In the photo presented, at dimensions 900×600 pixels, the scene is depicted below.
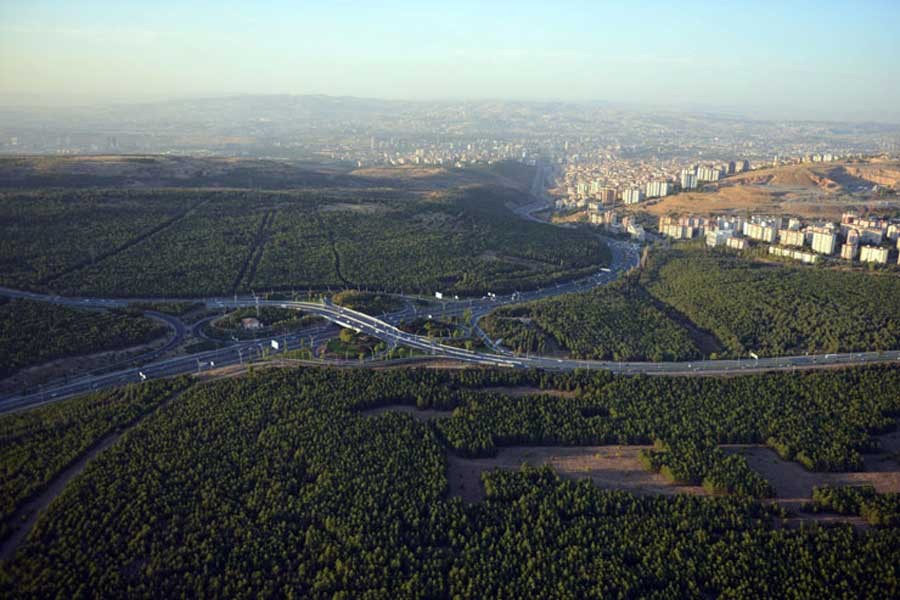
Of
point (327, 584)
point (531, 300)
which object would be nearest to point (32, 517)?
point (327, 584)

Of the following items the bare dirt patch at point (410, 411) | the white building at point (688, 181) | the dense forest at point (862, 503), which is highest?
the white building at point (688, 181)

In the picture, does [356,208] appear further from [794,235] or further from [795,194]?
[795,194]

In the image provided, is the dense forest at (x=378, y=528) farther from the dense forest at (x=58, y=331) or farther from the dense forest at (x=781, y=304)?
the dense forest at (x=781, y=304)

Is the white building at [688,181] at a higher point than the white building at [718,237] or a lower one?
higher

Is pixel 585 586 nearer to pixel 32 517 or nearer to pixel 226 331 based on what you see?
pixel 32 517

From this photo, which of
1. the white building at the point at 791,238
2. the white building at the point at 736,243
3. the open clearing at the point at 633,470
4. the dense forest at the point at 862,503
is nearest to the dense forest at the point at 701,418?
the open clearing at the point at 633,470

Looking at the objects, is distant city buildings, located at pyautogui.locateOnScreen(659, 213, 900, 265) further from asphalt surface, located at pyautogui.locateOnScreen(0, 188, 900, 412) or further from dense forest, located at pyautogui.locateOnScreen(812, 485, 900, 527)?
dense forest, located at pyautogui.locateOnScreen(812, 485, 900, 527)

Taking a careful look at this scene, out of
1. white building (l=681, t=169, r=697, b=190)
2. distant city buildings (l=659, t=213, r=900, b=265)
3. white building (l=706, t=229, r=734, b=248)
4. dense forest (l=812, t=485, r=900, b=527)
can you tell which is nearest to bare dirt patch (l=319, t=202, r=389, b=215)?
distant city buildings (l=659, t=213, r=900, b=265)
